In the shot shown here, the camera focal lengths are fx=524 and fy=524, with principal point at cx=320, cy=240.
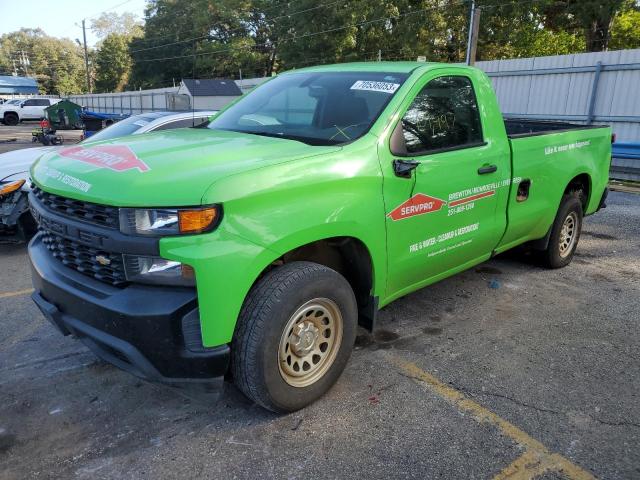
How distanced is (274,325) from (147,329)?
1.96ft

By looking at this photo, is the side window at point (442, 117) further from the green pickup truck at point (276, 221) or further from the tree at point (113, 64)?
the tree at point (113, 64)

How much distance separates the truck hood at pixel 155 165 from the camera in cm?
238

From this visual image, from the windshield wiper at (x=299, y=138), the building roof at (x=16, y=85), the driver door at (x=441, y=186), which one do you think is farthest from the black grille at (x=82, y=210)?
the building roof at (x=16, y=85)

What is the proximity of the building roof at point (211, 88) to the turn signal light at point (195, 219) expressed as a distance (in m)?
26.9

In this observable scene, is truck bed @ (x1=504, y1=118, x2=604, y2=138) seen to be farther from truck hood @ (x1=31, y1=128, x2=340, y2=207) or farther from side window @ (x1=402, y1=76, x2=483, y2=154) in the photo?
truck hood @ (x1=31, y1=128, x2=340, y2=207)

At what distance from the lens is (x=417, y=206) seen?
331cm

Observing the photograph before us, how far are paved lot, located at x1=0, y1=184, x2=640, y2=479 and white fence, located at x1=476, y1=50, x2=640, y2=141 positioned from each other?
10.4 meters

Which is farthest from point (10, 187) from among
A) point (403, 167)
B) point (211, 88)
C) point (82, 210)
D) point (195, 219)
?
point (211, 88)

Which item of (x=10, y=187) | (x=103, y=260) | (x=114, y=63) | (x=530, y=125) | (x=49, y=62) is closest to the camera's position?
(x=103, y=260)

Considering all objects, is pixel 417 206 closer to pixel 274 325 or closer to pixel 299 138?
pixel 299 138

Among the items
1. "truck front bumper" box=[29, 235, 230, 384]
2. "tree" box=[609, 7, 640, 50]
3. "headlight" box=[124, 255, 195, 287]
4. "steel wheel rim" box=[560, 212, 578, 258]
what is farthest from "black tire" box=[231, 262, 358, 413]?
"tree" box=[609, 7, 640, 50]

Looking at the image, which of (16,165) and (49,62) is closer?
(16,165)

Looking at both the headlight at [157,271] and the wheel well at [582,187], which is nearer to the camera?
the headlight at [157,271]

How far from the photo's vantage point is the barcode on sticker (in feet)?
11.1
